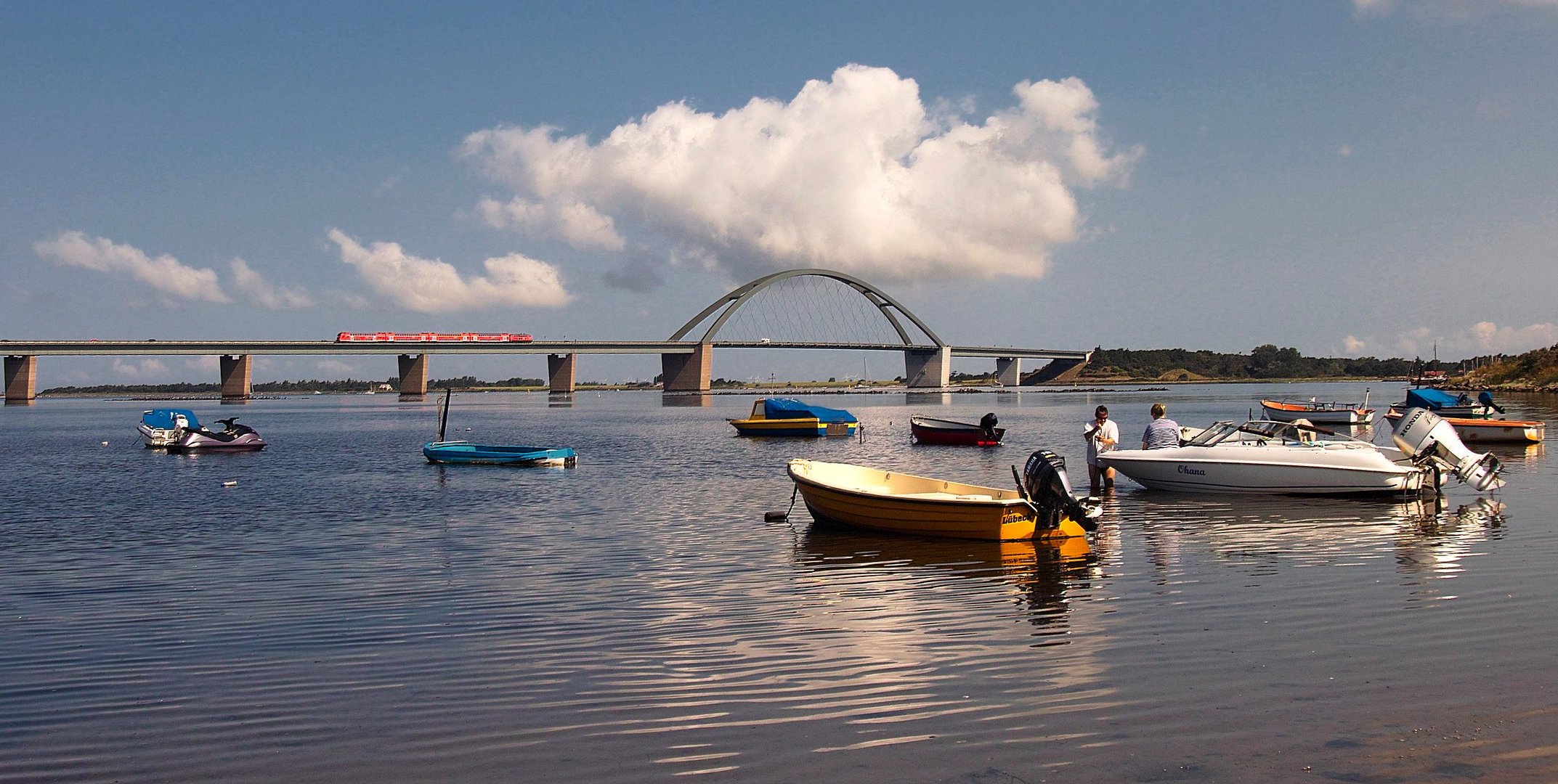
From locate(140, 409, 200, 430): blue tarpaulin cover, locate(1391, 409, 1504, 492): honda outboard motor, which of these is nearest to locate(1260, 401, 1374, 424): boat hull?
locate(1391, 409, 1504, 492): honda outboard motor

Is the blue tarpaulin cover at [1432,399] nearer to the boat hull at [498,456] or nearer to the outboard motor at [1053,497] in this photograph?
the outboard motor at [1053,497]

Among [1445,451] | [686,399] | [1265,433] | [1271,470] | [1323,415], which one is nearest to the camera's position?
[1445,451]

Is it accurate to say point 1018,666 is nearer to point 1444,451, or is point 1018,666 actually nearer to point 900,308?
point 1444,451

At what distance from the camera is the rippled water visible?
706 cm

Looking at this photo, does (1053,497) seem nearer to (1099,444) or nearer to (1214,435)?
(1099,444)

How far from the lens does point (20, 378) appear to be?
13625 centimetres

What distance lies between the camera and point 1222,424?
24359mm

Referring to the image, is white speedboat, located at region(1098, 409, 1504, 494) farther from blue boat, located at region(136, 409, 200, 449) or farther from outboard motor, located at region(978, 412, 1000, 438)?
A: blue boat, located at region(136, 409, 200, 449)

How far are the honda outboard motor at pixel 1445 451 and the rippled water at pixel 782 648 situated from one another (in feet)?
2.34

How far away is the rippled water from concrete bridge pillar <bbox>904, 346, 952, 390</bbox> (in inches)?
6277

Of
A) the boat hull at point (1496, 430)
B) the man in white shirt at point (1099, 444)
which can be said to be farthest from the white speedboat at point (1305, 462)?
the boat hull at point (1496, 430)

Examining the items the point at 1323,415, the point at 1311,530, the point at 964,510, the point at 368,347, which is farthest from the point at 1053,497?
the point at 368,347

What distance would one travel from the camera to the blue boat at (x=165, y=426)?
52.2 m

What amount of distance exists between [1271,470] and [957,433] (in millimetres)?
25749
